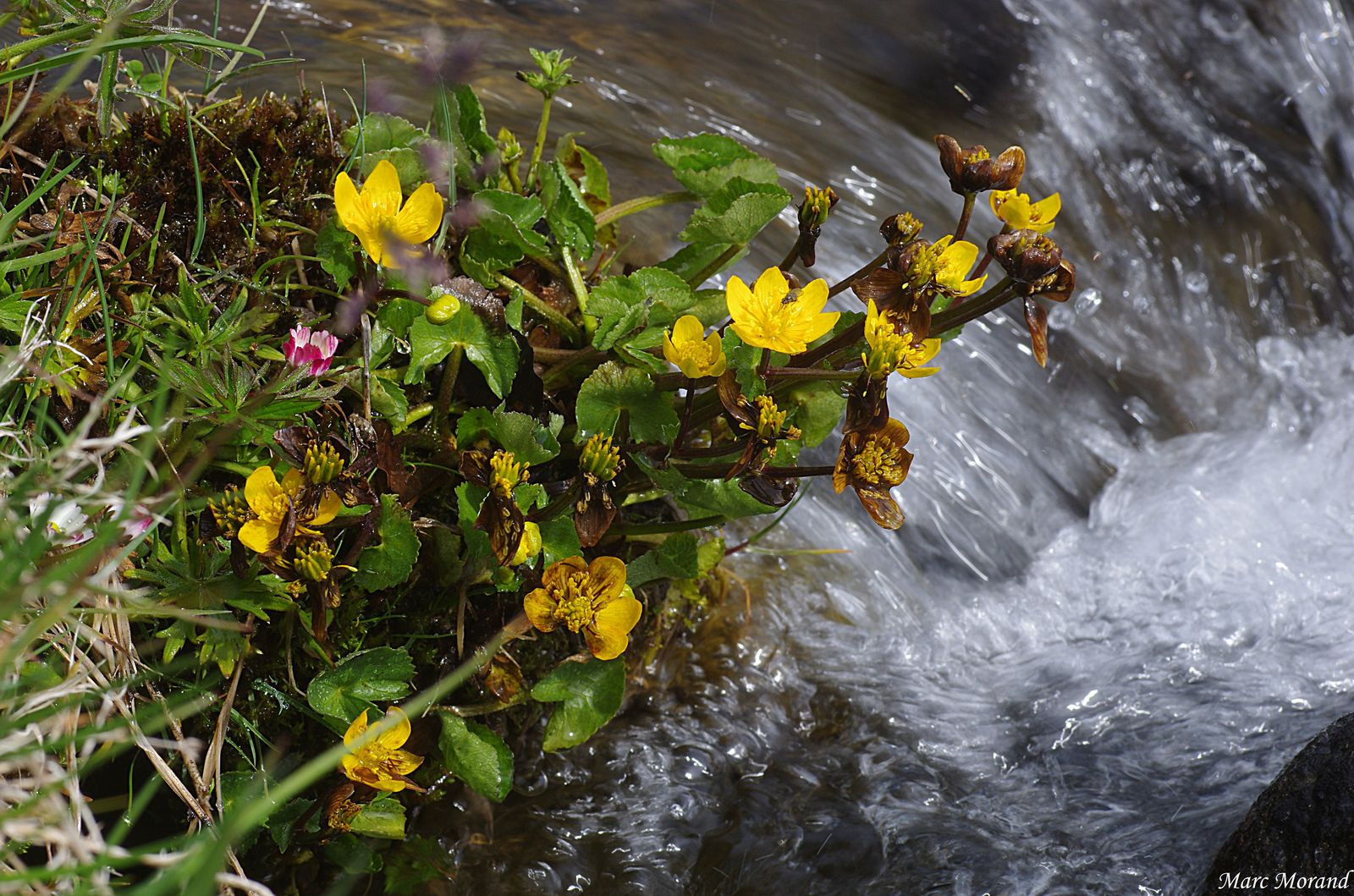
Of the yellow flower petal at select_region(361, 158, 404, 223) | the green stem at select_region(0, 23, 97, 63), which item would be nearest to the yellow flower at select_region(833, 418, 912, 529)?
the yellow flower petal at select_region(361, 158, 404, 223)

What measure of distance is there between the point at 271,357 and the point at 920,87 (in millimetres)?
3952

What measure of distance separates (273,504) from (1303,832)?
6.11 feet

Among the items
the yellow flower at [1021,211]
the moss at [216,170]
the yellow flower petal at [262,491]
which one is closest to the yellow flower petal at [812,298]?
the yellow flower at [1021,211]

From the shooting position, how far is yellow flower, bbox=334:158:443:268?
1739 mm

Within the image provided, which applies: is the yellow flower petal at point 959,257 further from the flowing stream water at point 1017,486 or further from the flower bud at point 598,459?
the flowing stream water at point 1017,486

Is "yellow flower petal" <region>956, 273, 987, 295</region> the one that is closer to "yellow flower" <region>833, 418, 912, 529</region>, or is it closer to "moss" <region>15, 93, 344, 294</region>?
"yellow flower" <region>833, 418, 912, 529</region>

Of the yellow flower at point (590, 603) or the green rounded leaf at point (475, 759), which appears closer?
the yellow flower at point (590, 603)

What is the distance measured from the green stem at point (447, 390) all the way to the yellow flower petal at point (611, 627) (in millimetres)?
477

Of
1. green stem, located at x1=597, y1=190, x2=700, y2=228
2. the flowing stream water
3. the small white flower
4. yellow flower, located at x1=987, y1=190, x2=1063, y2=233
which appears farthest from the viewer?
the flowing stream water

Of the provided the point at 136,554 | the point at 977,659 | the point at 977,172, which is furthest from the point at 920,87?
the point at 136,554

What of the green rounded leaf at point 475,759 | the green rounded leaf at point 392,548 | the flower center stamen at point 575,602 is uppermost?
the flower center stamen at point 575,602

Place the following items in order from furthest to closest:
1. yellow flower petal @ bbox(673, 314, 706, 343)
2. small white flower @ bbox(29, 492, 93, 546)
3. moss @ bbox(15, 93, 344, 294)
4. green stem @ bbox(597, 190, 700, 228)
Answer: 1. green stem @ bbox(597, 190, 700, 228)
2. moss @ bbox(15, 93, 344, 294)
3. yellow flower petal @ bbox(673, 314, 706, 343)
4. small white flower @ bbox(29, 492, 93, 546)

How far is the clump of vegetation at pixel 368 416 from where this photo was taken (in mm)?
1660

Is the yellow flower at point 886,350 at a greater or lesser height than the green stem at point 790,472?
greater
